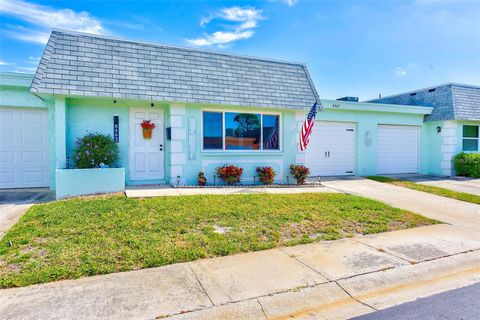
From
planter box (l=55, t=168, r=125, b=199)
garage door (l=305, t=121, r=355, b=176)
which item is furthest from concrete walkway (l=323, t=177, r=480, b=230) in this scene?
planter box (l=55, t=168, r=125, b=199)

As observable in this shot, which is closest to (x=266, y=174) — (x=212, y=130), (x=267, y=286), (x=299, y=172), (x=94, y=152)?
(x=299, y=172)

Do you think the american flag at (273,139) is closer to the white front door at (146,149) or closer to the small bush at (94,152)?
the white front door at (146,149)

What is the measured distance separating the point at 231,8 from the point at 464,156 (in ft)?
40.8

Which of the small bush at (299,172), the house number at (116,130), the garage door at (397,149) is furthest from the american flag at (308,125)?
the house number at (116,130)

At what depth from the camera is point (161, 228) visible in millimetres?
5594

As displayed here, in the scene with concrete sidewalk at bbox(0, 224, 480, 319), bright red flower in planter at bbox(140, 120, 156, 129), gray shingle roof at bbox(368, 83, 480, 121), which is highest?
gray shingle roof at bbox(368, 83, 480, 121)

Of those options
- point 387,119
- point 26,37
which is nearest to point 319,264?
point 26,37

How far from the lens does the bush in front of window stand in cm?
1394

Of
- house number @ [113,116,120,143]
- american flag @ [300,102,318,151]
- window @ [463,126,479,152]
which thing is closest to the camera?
house number @ [113,116,120,143]

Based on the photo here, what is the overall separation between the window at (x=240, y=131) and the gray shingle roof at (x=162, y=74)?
0.68 m

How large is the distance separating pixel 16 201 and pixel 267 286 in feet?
23.7

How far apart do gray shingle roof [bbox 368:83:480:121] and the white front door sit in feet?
43.4

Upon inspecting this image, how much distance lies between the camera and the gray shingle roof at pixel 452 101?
47.7 feet

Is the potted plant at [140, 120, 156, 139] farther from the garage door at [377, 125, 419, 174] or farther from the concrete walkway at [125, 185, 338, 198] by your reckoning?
the garage door at [377, 125, 419, 174]
